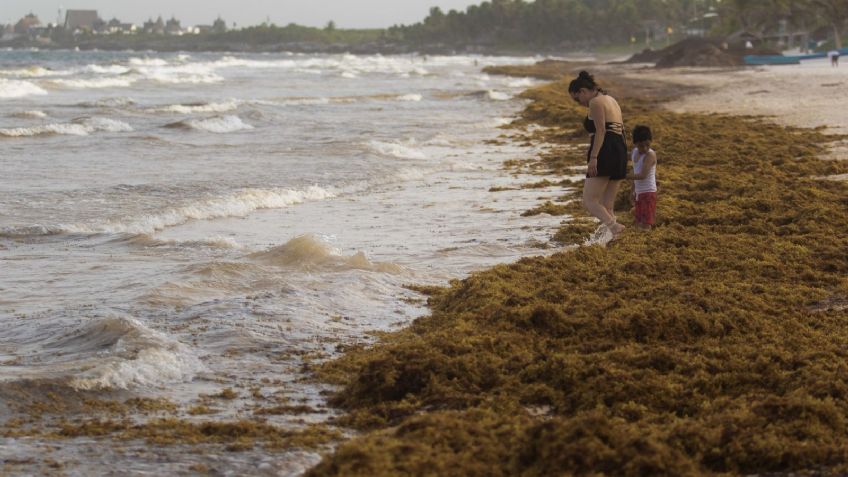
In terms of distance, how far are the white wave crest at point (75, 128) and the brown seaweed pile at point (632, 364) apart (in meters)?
15.8

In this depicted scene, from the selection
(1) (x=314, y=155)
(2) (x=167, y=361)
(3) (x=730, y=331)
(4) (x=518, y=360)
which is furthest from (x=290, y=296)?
(1) (x=314, y=155)

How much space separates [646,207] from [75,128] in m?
17.0

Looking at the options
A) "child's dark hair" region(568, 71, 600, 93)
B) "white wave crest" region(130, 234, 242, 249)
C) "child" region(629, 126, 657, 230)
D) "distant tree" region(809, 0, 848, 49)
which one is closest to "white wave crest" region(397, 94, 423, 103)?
"white wave crest" region(130, 234, 242, 249)

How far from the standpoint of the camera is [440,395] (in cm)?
490

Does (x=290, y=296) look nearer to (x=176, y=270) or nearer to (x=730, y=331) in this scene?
(x=176, y=270)

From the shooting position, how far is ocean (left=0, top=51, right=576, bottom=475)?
542cm

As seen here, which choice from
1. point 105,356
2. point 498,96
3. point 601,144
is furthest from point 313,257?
point 498,96

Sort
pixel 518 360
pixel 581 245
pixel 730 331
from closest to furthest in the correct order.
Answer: pixel 518 360, pixel 730 331, pixel 581 245

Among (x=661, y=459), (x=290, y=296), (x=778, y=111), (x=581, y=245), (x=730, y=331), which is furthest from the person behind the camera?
(x=778, y=111)

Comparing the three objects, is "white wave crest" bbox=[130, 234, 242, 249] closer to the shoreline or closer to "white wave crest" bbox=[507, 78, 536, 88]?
the shoreline

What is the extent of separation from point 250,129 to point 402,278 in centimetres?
1640

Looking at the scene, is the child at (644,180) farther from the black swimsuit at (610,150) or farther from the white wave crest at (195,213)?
the white wave crest at (195,213)

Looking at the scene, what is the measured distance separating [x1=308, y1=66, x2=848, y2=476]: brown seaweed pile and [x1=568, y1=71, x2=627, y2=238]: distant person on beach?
0.46 m

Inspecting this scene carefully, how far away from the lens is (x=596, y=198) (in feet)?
29.2
